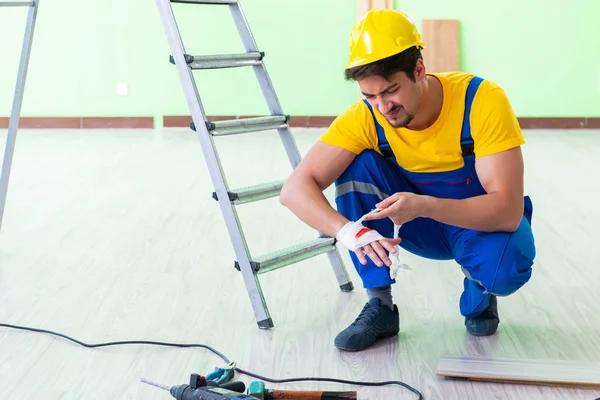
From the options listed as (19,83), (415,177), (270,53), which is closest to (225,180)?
(415,177)

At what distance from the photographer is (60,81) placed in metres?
8.30

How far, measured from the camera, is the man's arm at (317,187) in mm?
2400

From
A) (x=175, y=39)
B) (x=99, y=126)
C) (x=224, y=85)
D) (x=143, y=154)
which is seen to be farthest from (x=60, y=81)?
(x=175, y=39)

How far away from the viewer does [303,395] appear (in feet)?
7.00

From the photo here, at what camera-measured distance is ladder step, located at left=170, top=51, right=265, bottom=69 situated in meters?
2.81

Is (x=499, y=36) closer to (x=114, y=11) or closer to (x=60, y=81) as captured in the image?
(x=114, y=11)

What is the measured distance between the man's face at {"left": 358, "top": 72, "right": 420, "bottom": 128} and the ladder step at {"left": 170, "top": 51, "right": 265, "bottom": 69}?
765 mm

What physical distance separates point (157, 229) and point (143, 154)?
8.30 ft

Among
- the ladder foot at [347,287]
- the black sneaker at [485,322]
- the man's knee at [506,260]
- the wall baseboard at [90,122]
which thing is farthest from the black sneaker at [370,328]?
the wall baseboard at [90,122]

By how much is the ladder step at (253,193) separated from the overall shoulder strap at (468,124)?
739 millimetres

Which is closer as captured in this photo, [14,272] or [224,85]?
[14,272]

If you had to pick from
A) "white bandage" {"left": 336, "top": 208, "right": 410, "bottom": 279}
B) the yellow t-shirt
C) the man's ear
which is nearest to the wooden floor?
"white bandage" {"left": 336, "top": 208, "right": 410, "bottom": 279}

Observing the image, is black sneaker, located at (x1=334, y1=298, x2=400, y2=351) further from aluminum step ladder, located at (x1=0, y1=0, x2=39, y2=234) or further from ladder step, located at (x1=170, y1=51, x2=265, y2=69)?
aluminum step ladder, located at (x1=0, y1=0, x2=39, y2=234)

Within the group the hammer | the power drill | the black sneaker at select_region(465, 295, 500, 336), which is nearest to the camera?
the power drill
